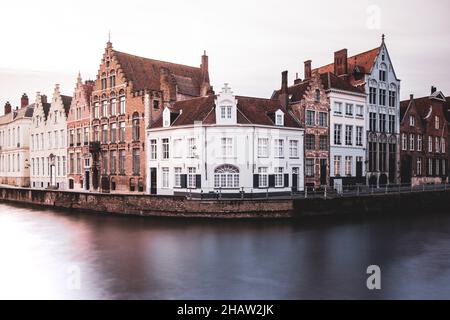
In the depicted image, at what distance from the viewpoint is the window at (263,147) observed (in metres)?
33.4

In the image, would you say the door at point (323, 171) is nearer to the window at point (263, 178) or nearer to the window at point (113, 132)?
the window at point (263, 178)

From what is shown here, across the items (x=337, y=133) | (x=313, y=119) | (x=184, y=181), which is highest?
(x=313, y=119)

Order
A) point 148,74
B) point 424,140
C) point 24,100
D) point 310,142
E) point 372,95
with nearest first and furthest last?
point 310,142, point 148,74, point 372,95, point 424,140, point 24,100

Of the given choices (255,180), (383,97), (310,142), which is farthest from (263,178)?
(383,97)

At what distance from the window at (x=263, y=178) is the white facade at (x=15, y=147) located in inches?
1465

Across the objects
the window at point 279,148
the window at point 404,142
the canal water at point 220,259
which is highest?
the window at point 404,142

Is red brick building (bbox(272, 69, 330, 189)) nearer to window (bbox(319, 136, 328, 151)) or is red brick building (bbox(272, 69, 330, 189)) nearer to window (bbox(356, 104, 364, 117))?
window (bbox(319, 136, 328, 151))

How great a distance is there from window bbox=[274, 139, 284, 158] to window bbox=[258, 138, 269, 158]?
1.04 metres

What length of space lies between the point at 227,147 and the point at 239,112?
3.10 metres

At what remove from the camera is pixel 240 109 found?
33406 mm

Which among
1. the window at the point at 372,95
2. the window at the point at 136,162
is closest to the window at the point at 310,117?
the window at the point at 372,95

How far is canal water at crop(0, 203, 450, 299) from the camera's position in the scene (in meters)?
14.8

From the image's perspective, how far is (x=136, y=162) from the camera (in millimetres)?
39125

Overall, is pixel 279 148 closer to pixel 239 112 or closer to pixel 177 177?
pixel 239 112
